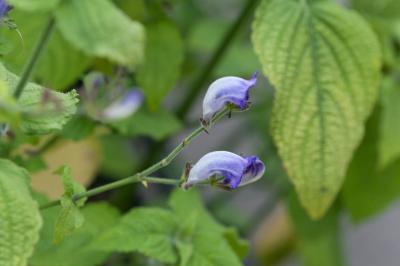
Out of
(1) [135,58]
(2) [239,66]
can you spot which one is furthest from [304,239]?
(1) [135,58]

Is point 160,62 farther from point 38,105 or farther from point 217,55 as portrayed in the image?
point 38,105

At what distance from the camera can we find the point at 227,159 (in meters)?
0.54

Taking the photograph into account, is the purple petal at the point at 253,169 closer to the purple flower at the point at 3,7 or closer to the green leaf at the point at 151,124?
the purple flower at the point at 3,7

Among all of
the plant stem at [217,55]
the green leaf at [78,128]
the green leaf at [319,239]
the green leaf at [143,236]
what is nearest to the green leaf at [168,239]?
the green leaf at [143,236]

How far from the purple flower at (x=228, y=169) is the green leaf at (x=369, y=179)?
1.53 ft

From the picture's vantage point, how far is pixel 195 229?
2.37 ft

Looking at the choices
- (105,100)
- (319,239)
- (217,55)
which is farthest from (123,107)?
(319,239)

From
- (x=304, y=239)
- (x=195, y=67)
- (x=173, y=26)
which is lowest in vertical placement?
(x=304, y=239)

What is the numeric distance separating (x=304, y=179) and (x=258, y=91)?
20.4 inches

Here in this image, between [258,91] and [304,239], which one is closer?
[304,239]

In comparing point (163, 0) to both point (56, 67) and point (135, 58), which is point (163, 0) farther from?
point (135, 58)

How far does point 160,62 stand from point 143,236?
0.24 metres

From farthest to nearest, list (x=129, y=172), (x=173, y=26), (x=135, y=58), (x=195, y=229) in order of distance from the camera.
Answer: (x=129, y=172)
(x=173, y=26)
(x=195, y=229)
(x=135, y=58)

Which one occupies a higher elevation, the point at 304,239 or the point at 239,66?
the point at 239,66
